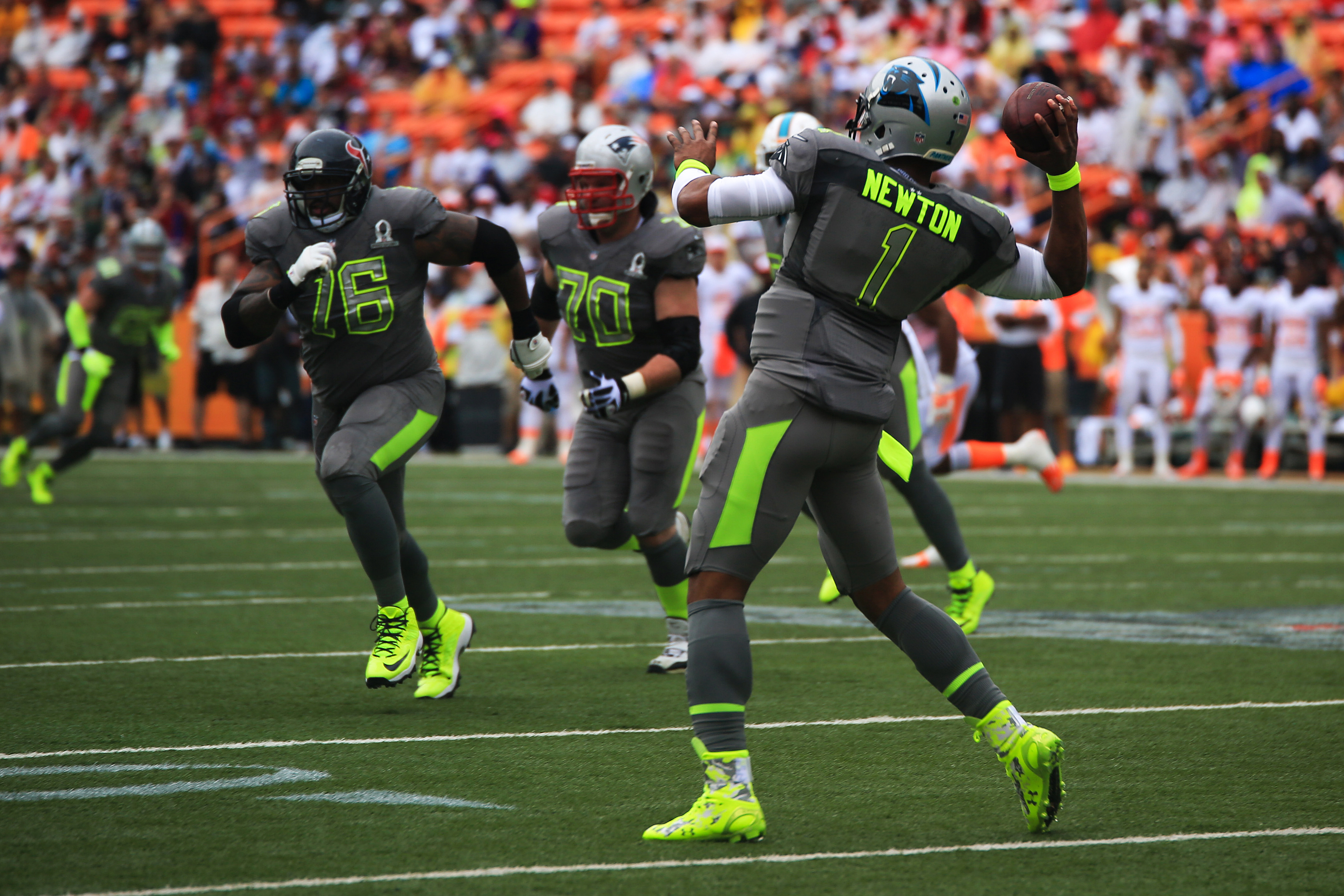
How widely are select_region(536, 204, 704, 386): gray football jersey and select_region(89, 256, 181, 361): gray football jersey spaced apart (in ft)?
25.4

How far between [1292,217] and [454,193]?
10689 millimetres

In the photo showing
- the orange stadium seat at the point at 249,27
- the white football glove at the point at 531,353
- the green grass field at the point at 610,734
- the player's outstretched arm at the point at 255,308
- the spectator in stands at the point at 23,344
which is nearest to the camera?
the green grass field at the point at 610,734

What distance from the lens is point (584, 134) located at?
78.0 ft

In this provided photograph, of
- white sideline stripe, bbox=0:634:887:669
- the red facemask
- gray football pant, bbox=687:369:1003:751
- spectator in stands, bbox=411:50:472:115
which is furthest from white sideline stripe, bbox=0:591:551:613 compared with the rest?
spectator in stands, bbox=411:50:472:115

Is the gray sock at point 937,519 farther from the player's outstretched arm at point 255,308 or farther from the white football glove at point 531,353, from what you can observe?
the player's outstretched arm at point 255,308

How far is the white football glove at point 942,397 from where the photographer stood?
8.99 metres

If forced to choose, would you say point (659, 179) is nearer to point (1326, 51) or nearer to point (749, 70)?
point (749, 70)

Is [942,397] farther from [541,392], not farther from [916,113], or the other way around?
[916,113]

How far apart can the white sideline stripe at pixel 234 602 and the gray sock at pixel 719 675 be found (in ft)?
15.2

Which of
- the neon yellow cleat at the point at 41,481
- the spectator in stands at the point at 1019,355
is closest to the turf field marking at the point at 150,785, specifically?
the neon yellow cleat at the point at 41,481

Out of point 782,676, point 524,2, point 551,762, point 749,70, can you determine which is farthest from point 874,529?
point 524,2

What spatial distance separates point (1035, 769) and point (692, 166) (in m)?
1.59

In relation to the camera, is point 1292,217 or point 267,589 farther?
point 1292,217

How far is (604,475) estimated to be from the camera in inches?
266
